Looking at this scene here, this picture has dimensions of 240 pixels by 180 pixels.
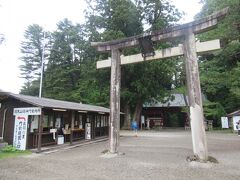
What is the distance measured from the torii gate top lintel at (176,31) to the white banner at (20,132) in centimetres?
590

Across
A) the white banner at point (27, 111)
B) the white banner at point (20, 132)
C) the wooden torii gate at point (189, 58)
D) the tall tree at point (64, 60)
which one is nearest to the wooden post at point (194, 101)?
the wooden torii gate at point (189, 58)

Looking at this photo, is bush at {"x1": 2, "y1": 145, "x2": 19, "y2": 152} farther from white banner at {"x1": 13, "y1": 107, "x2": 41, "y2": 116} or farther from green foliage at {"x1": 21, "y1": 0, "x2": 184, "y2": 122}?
green foliage at {"x1": 21, "y1": 0, "x2": 184, "y2": 122}

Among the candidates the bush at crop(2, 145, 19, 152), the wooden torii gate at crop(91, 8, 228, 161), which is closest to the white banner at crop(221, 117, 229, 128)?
the wooden torii gate at crop(91, 8, 228, 161)

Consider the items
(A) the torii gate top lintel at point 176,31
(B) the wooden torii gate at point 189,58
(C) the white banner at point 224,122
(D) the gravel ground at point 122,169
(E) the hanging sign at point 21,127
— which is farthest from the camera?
(C) the white banner at point 224,122

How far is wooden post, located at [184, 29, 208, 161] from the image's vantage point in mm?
8227

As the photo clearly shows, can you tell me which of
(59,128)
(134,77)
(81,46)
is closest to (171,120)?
(134,77)

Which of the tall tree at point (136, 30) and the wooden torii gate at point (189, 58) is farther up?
the tall tree at point (136, 30)

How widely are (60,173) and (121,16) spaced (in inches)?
939

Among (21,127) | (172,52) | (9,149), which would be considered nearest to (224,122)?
(172,52)

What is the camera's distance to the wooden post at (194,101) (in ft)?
27.0

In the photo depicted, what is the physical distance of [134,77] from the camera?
95.3 ft

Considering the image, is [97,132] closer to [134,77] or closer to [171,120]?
[134,77]

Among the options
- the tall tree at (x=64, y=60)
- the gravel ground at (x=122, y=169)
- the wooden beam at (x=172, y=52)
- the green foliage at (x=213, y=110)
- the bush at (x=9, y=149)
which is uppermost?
the tall tree at (x=64, y=60)

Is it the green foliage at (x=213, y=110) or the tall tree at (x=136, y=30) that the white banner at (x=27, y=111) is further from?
the green foliage at (x=213, y=110)
